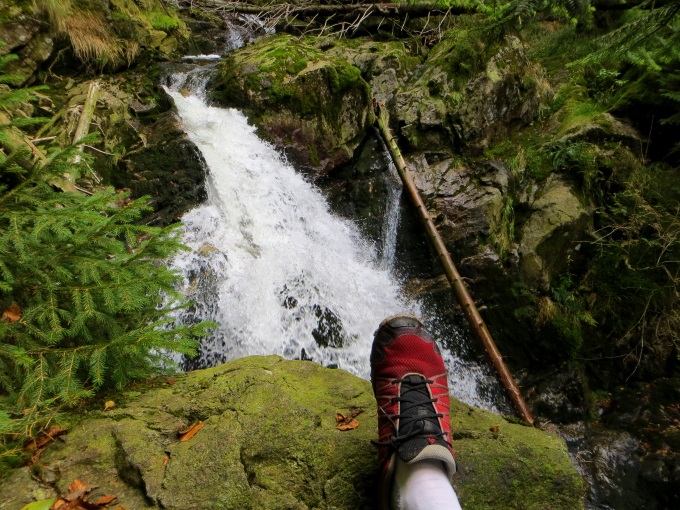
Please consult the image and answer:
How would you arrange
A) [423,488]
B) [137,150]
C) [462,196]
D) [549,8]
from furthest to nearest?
1. [462,196]
2. [137,150]
3. [549,8]
4. [423,488]

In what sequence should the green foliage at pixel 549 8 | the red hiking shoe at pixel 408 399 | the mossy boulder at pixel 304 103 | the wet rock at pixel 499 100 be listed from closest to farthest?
the red hiking shoe at pixel 408 399 → the green foliage at pixel 549 8 → the mossy boulder at pixel 304 103 → the wet rock at pixel 499 100

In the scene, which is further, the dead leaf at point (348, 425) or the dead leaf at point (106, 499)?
the dead leaf at point (348, 425)

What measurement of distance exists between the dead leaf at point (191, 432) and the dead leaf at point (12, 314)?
1.03 meters

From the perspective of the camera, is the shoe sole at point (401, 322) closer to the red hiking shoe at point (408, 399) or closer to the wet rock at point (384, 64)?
the red hiking shoe at point (408, 399)

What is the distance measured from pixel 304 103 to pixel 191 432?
6.46 m

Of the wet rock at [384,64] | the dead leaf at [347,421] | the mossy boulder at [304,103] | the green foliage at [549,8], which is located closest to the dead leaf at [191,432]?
the dead leaf at [347,421]

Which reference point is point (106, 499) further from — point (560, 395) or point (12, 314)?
point (560, 395)

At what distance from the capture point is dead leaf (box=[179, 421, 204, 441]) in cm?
184

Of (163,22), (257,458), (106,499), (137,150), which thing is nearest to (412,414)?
(257,458)

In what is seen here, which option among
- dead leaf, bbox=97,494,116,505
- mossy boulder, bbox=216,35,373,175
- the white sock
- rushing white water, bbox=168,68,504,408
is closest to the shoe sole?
the white sock

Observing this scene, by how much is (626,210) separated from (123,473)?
689 centimetres

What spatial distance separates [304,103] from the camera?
711cm

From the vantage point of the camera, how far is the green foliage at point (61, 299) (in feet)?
5.73

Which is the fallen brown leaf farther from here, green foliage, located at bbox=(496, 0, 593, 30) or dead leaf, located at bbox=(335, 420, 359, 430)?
green foliage, located at bbox=(496, 0, 593, 30)
